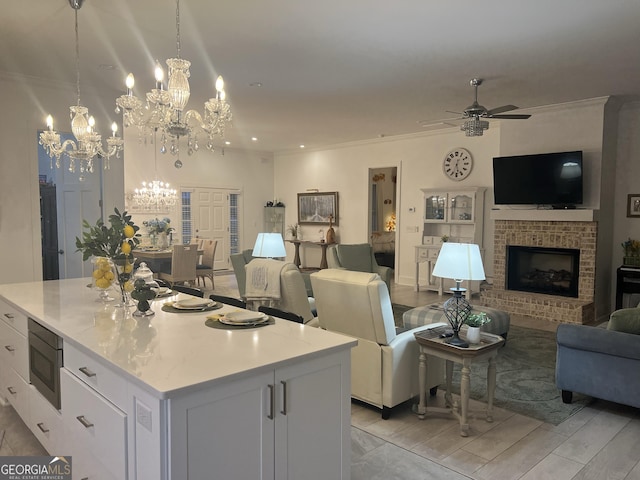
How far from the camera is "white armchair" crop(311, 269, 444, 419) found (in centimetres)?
312

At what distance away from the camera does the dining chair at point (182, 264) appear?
750 cm

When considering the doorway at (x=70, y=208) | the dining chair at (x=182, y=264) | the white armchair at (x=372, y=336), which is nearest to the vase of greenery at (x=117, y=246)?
the white armchair at (x=372, y=336)

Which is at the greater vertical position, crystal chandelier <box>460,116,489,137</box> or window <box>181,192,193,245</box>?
crystal chandelier <box>460,116,489,137</box>

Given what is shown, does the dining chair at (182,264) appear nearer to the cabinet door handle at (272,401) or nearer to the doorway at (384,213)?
the doorway at (384,213)


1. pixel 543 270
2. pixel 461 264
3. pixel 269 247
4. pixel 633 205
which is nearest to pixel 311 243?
pixel 543 270

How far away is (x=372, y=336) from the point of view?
10.6 feet

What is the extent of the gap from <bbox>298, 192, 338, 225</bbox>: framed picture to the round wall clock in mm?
2824

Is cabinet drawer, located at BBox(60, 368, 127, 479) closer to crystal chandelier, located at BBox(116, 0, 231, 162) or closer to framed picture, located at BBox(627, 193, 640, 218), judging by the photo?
crystal chandelier, located at BBox(116, 0, 231, 162)

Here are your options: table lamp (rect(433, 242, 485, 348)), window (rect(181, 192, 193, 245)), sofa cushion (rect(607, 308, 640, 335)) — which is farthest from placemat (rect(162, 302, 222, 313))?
window (rect(181, 192, 193, 245))

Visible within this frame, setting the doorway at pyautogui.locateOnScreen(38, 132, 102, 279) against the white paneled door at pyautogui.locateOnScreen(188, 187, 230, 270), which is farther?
the white paneled door at pyautogui.locateOnScreen(188, 187, 230, 270)

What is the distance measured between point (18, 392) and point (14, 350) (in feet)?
0.89

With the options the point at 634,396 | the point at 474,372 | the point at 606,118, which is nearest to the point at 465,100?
the point at 606,118

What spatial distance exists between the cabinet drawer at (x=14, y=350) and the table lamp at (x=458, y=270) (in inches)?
103

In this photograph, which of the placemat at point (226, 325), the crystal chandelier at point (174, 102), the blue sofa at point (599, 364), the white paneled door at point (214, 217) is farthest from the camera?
the white paneled door at point (214, 217)
